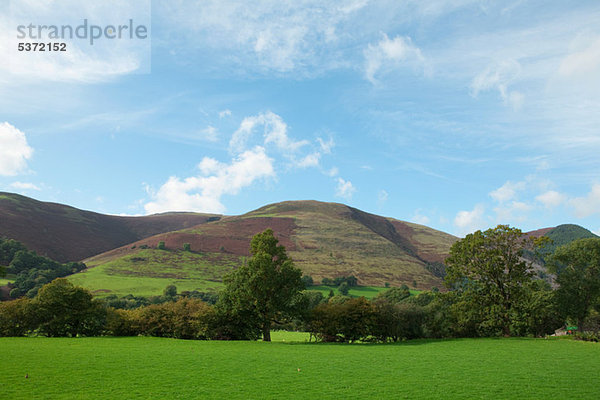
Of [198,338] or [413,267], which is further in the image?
[413,267]

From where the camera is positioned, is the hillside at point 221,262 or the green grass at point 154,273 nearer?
the green grass at point 154,273

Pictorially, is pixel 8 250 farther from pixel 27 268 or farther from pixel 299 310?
pixel 299 310

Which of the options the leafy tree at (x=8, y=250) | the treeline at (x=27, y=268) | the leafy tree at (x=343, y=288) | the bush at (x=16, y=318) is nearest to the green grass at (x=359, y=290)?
the leafy tree at (x=343, y=288)

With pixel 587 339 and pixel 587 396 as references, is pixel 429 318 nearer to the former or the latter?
pixel 587 339

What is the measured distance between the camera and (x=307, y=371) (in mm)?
20984

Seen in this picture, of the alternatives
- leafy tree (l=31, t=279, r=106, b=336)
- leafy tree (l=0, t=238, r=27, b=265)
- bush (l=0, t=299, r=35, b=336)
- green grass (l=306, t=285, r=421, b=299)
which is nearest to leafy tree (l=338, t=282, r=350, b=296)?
green grass (l=306, t=285, r=421, b=299)

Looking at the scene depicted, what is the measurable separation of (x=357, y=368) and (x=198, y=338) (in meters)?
27.2

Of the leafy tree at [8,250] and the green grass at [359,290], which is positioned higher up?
the leafy tree at [8,250]

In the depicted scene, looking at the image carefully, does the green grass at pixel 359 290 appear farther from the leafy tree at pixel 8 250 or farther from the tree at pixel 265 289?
the leafy tree at pixel 8 250

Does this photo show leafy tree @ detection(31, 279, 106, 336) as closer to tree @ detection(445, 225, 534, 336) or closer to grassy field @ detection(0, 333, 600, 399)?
grassy field @ detection(0, 333, 600, 399)

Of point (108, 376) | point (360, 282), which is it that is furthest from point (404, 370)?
point (360, 282)

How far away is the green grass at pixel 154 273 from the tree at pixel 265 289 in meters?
74.2

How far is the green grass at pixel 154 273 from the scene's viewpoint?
375 feet

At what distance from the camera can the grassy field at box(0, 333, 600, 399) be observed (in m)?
15.6
